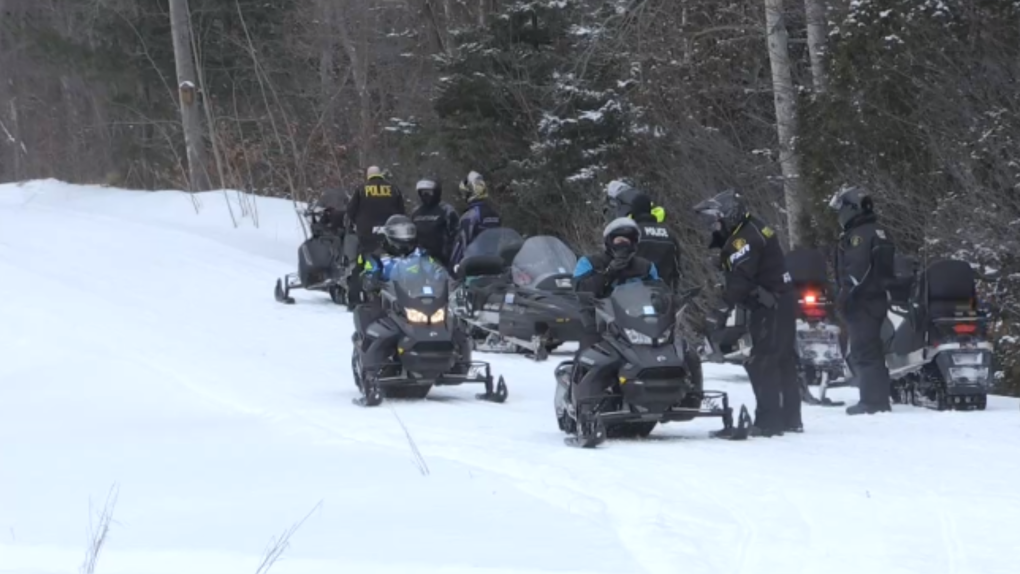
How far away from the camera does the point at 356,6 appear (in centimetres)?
4047

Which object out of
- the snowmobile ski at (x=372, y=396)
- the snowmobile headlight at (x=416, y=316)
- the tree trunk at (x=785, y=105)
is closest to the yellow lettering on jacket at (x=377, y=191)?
the tree trunk at (x=785, y=105)

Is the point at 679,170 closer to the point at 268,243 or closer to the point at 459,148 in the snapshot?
the point at 459,148

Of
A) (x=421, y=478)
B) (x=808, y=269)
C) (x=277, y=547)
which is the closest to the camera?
(x=277, y=547)

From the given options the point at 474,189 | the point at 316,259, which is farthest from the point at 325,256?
the point at 474,189

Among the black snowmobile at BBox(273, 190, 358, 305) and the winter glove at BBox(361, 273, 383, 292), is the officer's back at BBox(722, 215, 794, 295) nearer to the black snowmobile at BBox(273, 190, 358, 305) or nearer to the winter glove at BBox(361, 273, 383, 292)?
the winter glove at BBox(361, 273, 383, 292)

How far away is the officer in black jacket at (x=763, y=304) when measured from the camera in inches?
465

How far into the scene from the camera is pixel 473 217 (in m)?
19.9

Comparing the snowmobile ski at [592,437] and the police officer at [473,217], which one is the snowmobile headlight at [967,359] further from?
the police officer at [473,217]

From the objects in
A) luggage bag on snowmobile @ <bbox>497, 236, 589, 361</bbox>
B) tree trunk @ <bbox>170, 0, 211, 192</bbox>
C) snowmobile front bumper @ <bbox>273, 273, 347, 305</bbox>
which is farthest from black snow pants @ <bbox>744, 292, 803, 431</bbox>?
tree trunk @ <bbox>170, 0, 211, 192</bbox>

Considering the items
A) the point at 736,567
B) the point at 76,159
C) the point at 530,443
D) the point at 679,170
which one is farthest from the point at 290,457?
the point at 76,159

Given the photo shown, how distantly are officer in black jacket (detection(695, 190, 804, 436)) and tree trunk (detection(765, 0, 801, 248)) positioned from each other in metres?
11.3

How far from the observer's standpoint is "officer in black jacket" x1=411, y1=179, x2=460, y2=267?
20312mm

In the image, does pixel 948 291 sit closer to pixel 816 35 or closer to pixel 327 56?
pixel 816 35

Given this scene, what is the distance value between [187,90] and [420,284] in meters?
22.3
